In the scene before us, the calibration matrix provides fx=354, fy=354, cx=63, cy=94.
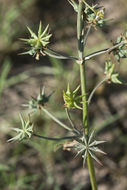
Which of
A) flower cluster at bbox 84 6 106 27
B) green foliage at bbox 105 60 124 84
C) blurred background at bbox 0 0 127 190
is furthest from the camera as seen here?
blurred background at bbox 0 0 127 190

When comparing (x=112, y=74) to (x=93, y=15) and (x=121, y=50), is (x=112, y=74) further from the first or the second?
(x=93, y=15)

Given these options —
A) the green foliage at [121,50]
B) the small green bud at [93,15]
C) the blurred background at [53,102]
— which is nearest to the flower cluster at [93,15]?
the small green bud at [93,15]

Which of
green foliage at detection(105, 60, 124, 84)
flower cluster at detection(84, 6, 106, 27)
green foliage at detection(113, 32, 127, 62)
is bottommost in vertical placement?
green foliage at detection(105, 60, 124, 84)

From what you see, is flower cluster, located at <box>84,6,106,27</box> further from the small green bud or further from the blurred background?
the blurred background

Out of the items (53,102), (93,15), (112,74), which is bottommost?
(112,74)

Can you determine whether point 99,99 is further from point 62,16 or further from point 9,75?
point 62,16

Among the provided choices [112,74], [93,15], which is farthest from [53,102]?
[93,15]

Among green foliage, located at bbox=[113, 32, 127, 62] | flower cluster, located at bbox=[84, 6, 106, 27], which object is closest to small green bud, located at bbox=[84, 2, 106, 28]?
flower cluster, located at bbox=[84, 6, 106, 27]

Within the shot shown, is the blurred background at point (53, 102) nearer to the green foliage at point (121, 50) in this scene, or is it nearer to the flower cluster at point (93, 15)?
the green foliage at point (121, 50)
